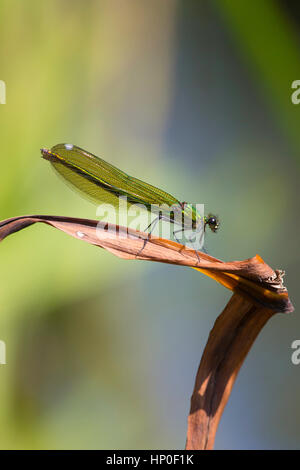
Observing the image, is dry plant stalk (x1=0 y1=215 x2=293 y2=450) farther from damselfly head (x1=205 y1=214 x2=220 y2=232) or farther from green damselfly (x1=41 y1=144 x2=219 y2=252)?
damselfly head (x1=205 y1=214 x2=220 y2=232)

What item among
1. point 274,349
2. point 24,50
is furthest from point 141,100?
point 274,349

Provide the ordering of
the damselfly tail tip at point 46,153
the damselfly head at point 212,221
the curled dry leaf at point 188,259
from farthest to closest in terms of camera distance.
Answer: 1. the damselfly head at point 212,221
2. the damselfly tail tip at point 46,153
3. the curled dry leaf at point 188,259

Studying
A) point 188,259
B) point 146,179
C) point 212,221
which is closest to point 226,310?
point 188,259

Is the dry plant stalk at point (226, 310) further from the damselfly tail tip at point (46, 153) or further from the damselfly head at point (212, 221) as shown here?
the damselfly head at point (212, 221)

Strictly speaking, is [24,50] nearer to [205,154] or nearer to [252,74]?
[205,154]

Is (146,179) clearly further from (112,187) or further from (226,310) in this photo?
(226,310)

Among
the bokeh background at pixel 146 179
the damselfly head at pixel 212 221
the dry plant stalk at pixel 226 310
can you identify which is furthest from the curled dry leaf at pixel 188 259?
the damselfly head at pixel 212 221

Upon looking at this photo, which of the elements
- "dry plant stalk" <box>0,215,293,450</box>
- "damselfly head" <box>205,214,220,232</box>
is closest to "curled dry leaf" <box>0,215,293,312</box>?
"dry plant stalk" <box>0,215,293,450</box>
